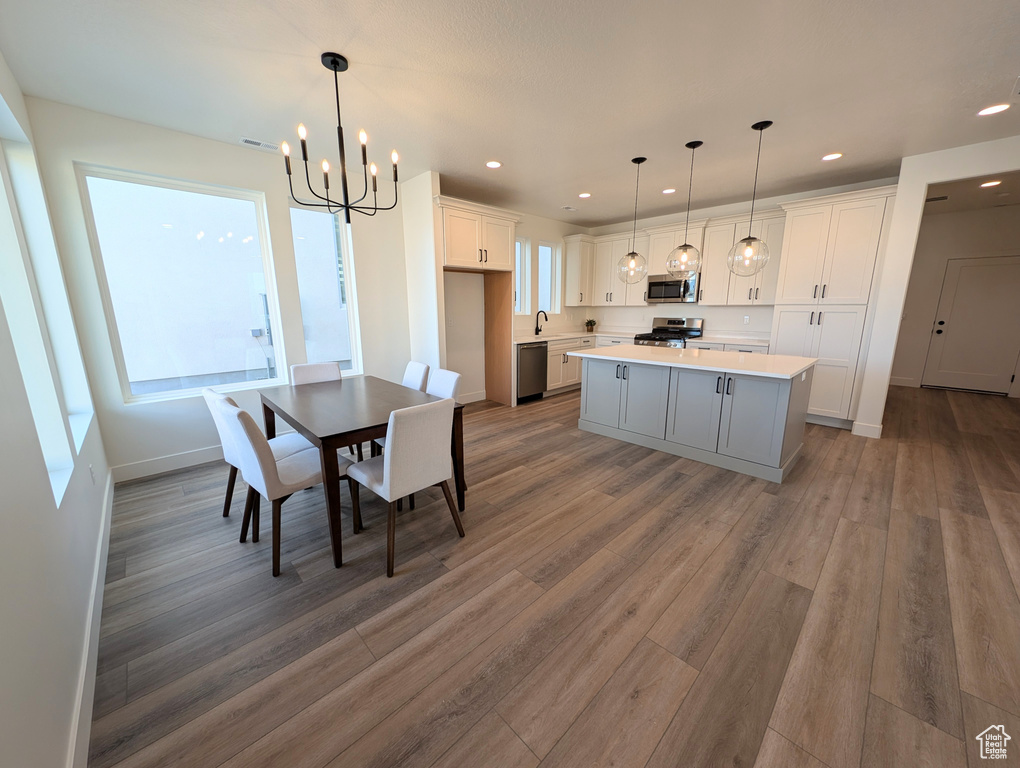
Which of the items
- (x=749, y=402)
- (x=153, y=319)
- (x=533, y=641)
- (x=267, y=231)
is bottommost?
(x=533, y=641)

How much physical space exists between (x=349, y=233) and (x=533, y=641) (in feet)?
13.1

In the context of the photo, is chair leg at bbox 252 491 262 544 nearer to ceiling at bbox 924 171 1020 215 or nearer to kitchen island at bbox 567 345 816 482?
kitchen island at bbox 567 345 816 482

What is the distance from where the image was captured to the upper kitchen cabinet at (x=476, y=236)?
4.15m

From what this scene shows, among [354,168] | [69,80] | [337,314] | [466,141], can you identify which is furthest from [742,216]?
[69,80]

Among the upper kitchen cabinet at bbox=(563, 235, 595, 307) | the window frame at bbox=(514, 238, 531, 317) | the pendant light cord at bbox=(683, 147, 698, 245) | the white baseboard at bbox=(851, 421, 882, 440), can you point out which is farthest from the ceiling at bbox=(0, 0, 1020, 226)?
the upper kitchen cabinet at bbox=(563, 235, 595, 307)

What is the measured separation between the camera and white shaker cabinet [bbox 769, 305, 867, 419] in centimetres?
404

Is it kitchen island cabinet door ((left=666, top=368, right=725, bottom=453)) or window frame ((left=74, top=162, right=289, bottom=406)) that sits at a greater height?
window frame ((left=74, top=162, right=289, bottom=406))

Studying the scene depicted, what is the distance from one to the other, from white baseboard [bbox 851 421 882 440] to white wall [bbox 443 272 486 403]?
4.41 m

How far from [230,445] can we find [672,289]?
5489 mm

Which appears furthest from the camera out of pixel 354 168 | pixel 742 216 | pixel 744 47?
pixel 742 216

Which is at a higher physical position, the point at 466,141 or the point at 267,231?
the point at 466,141

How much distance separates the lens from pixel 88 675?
1.39m

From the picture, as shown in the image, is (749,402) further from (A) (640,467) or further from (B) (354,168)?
(B) (354,168)

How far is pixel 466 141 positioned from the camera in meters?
3.17
